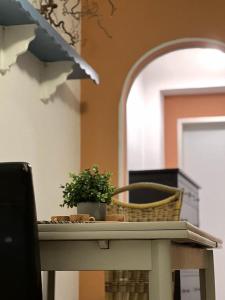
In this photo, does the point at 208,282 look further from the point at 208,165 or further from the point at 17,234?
the point at 208,165

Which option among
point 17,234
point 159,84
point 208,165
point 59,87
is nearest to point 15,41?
point 59,87

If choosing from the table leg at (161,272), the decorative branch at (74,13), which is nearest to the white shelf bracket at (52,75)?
the decorative branch at (74,13)

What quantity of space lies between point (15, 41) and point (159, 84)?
132 inches

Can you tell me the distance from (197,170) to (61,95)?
9.50 ft

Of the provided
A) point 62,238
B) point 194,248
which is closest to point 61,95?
point 194,248

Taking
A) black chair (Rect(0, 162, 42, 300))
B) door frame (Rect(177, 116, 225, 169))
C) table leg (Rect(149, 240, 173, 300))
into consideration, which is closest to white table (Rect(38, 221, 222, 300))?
table leg (Rect(149, 240, 173, 300))

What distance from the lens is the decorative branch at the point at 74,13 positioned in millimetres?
3124

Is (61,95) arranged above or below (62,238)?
above

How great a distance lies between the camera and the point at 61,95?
3445mm

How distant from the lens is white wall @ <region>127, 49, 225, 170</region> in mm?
5457

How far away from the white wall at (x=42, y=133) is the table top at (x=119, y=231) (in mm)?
1013

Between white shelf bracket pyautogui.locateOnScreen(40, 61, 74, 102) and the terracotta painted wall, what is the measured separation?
67cm

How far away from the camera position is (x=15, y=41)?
8.68 feet

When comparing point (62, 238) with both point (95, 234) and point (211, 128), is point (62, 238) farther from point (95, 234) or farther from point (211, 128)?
point (211, 128)
